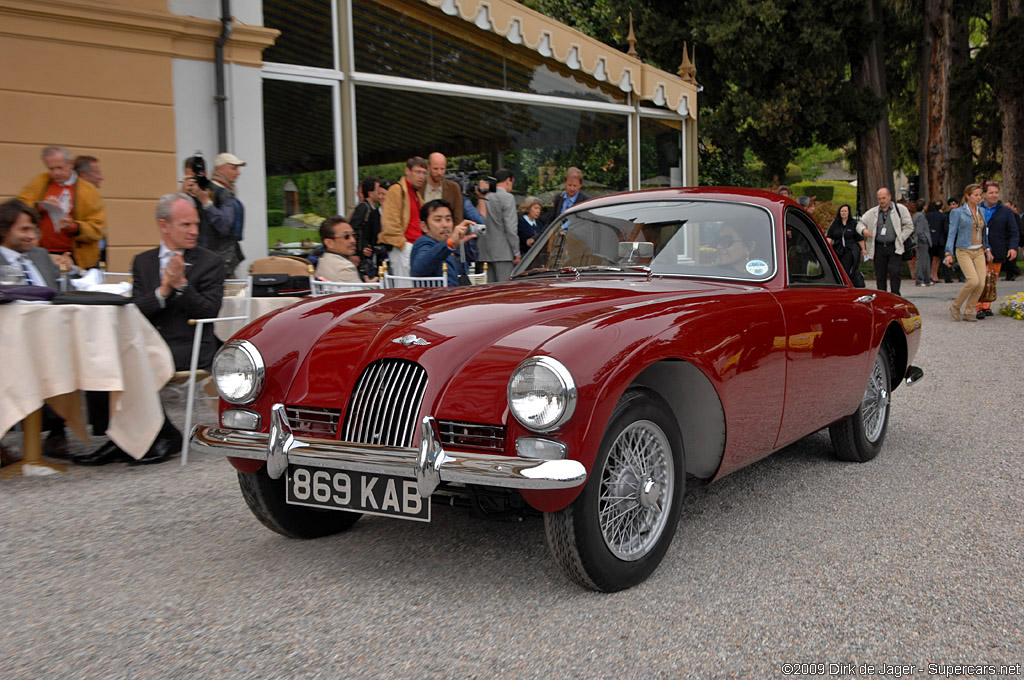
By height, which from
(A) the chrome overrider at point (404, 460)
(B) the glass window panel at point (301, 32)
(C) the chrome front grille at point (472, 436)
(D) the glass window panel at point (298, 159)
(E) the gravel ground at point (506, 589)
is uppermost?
(B) the glass window panel at point (301, 32)

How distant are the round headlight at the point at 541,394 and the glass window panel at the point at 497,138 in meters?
8.32

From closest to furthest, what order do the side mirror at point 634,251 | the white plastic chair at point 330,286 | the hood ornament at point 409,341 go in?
the hood ornament at point 409,341 → the side mirror at point 634,251 → the white plastic chair at point 330,286

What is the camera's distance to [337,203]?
10922 millimetres

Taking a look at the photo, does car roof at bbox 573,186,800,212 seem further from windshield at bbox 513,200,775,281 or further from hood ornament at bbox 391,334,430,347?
hood ornament at bbox 391,334,430,347

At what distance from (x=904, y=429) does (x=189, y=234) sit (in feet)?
16.1

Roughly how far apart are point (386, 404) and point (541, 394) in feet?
2.19

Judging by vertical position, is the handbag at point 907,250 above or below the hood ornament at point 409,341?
above

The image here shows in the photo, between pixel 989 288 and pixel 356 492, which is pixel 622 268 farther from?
pixel 989 288

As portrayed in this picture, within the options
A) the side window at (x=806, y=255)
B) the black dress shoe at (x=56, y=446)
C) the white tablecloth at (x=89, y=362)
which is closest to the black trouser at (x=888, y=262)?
the side window at (x=806, y=255)

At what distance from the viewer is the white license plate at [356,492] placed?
3168 millimetres

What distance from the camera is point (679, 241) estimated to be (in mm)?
4504

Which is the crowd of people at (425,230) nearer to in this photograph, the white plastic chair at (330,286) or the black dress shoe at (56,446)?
the white plastic chair at (330,286)

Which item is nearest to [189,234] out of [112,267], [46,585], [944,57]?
[46,585]

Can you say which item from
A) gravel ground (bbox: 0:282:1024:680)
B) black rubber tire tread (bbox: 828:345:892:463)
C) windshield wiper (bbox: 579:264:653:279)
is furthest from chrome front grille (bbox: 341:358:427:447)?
black rubber tire tread (bbox: 828:345:892:463)
